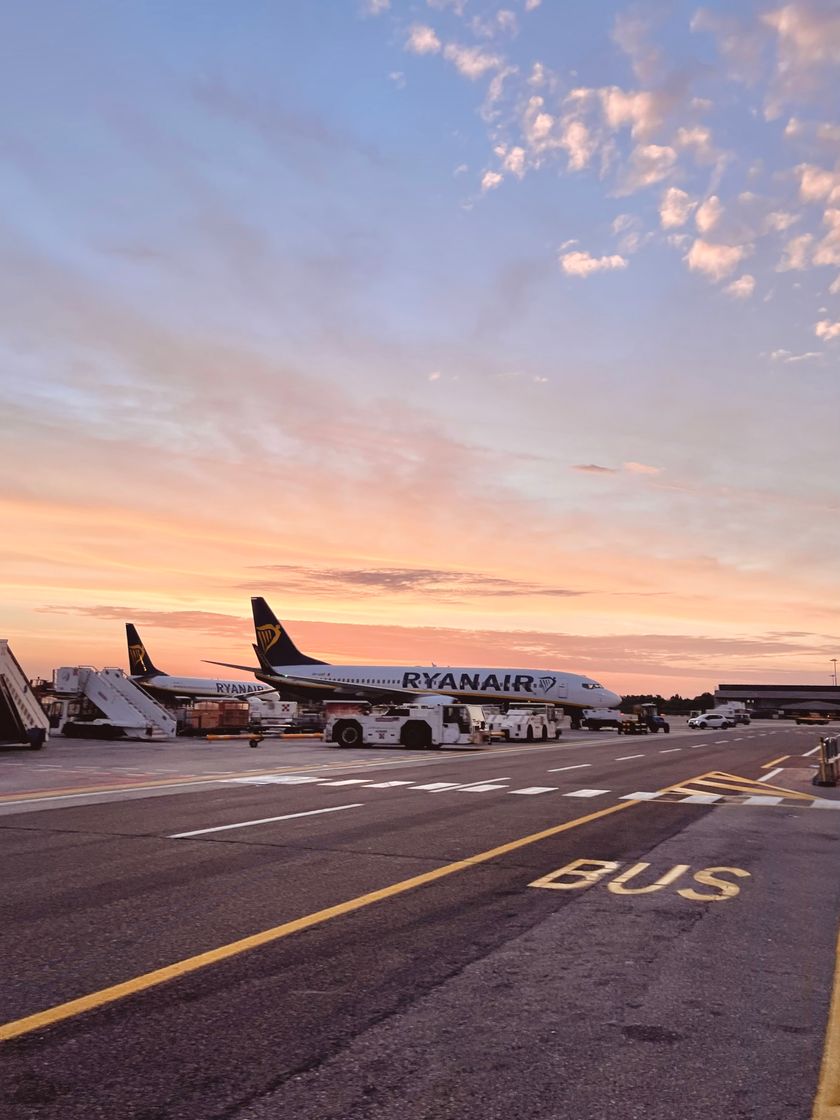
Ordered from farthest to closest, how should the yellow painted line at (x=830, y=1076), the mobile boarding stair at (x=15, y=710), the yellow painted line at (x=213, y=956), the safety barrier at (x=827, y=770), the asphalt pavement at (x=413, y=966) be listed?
the mobile boarding stair at (x=15, y=710)
the safety barrier at (x=827, y=770)
the yellow painted line at (x=213, y=956)
the asphalt pavement at (x=413, y=966)
the yellow painted line at (x=830, y=1076)

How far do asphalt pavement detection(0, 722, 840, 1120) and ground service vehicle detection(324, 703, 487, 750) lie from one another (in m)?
22.3

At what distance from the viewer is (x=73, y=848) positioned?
12.0 metres

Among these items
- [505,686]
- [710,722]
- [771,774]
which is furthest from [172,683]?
[771,774]

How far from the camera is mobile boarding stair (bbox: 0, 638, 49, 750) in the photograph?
33.2m

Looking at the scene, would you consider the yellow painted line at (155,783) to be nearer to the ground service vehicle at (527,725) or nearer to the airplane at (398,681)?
the ground service vehicle at (527,725)

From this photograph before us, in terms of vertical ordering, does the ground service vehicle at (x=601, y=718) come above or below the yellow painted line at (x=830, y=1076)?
above

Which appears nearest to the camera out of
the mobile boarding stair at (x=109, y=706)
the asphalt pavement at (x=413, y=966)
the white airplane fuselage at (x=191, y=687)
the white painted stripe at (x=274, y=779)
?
the asphalt pavement at (x=413, y=966)

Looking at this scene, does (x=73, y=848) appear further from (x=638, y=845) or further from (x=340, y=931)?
(x=638, y=845)

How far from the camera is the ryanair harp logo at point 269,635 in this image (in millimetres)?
84562

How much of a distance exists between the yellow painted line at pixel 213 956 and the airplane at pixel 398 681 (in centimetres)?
5149

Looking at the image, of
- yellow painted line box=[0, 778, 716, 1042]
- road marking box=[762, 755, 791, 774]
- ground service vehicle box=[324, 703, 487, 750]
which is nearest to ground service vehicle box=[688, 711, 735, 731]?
road marking box=[762, 755, 791, 774]

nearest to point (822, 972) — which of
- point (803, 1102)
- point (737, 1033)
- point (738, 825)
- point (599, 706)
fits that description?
point (737, 1033)

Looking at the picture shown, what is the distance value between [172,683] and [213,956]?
7540cm

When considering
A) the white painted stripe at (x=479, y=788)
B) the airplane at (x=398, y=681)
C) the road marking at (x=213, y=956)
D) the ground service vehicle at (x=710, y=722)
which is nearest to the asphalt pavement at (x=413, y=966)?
the road marking at (x=213, y=956)
